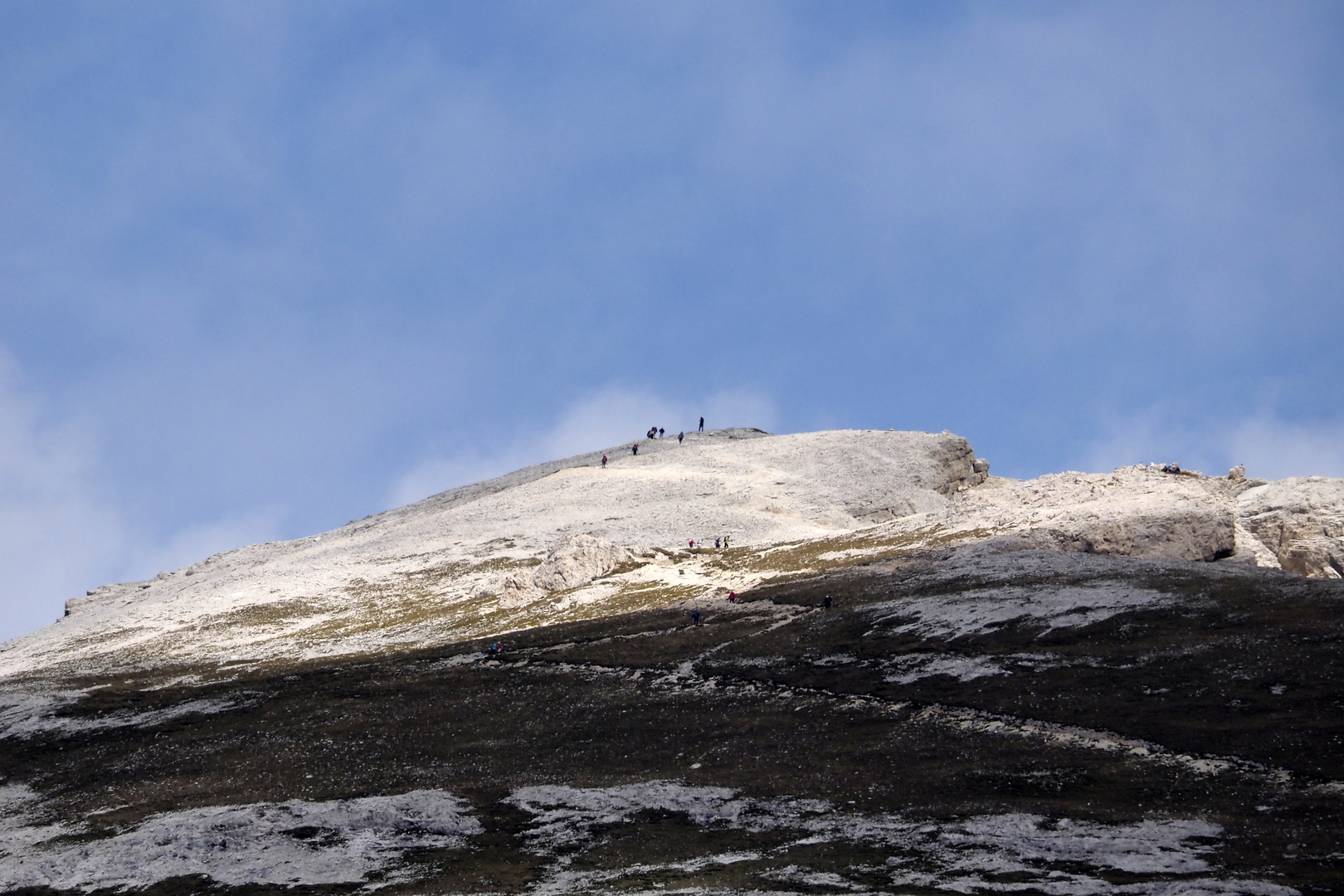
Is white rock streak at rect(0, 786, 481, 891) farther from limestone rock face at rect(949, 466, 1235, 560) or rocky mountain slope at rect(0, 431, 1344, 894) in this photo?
limestone rock face at rect(949, 466, 1235, 560)

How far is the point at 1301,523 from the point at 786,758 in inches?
2270

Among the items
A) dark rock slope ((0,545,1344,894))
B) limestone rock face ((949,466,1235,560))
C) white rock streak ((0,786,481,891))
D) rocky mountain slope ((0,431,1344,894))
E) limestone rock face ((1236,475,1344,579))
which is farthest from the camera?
limestone rock face ((1236,475,1344,579))

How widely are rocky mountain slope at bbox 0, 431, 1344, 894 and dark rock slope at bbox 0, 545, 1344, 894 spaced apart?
0.76ft

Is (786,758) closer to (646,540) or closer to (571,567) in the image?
(571,567)

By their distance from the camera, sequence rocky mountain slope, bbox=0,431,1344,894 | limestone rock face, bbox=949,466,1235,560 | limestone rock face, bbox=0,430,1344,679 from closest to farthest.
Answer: rocky mountain slope, bbox=0,431,1344,894 < limestone rock face, bbox=949,466,1235,560 < limestone rock face, bbox=0,430,1344,679

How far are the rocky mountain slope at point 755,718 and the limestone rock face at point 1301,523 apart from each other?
296mm

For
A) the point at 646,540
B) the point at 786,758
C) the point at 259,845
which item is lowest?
the point at 259,845

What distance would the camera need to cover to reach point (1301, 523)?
94500 mm

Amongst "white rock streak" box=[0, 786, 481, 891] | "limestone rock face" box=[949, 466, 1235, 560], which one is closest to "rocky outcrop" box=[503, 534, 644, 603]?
"limestone rock face" box=[949, 466, 1235, 560]

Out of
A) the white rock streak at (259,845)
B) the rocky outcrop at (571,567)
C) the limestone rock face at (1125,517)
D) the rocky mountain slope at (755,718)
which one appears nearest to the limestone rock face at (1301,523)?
the rocky mountain slope at (755,718)

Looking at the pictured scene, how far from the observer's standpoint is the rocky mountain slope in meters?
44.9

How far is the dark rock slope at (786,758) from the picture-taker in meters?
43.4

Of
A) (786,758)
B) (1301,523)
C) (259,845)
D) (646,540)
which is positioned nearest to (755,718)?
(786,758)

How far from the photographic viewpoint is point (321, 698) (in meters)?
79.6
